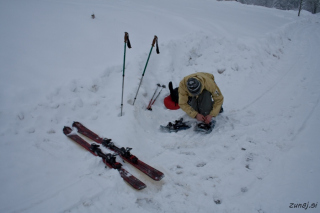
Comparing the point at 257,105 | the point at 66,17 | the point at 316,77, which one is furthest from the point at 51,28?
the point at 316,77

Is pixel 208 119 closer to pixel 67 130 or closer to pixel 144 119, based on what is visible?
pixel 144 119

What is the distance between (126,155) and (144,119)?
1676 mm

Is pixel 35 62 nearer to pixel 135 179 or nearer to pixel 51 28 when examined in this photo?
pixel 51 28

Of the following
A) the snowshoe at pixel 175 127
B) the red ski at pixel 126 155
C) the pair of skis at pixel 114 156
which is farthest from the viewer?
the snowshoe at pixel 175 127

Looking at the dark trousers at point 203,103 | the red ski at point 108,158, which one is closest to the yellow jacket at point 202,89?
the dark trousers at point 203,103

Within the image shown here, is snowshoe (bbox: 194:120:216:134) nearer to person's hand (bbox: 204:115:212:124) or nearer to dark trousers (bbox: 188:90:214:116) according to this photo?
person's hand (bbox: 204:115:212:124)

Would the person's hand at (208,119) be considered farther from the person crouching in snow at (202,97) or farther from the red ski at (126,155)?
the red ski at (126,155)

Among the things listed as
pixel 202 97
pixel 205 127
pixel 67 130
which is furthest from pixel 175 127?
pixel 67 130

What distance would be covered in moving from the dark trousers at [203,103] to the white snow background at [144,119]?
625 millimetres

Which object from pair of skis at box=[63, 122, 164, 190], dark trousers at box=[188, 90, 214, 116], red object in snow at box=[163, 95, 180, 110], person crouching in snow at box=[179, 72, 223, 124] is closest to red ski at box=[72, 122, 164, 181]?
pair of skis at box=[63, 122, 164, 190]

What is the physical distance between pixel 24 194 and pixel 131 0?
54.3ft

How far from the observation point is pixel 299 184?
10.7 feet

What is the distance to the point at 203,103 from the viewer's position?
17.2 feet

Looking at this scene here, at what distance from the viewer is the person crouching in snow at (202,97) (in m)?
4.69
